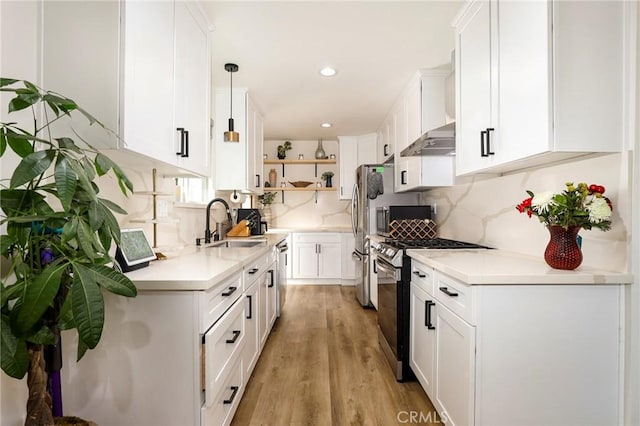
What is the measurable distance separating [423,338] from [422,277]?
366mm

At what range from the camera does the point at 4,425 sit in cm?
112

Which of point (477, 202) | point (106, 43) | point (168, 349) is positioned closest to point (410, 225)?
point (477, 202)

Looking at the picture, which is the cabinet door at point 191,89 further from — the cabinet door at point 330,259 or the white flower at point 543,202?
the cabinet door at point 330,259

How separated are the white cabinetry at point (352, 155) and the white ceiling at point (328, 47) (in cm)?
131

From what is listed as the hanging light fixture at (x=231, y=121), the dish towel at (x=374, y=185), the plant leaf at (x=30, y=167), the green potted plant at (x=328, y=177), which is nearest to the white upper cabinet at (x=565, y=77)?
the plant leaf at (x=30, y=167)

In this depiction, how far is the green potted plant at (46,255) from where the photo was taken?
769 millimetres

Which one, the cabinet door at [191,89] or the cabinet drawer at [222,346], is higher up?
the cabinet door at [191,89]

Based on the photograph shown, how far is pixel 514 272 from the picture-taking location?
4.58 ft

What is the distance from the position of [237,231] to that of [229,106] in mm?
1303

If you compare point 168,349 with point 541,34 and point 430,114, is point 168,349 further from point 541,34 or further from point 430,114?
point 430,114

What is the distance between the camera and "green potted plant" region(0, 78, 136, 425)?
2.52 ft

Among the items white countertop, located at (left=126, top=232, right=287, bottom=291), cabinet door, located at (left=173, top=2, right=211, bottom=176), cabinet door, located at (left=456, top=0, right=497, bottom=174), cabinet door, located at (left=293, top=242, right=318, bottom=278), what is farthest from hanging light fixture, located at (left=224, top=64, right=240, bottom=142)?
cabinet door, located at (left=293, top=242, right=318, bottom=278)

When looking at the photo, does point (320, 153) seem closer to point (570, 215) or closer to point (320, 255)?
Result: point (320, 255)

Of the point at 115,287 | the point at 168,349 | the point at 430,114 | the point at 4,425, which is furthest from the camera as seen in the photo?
the point at 430,114
